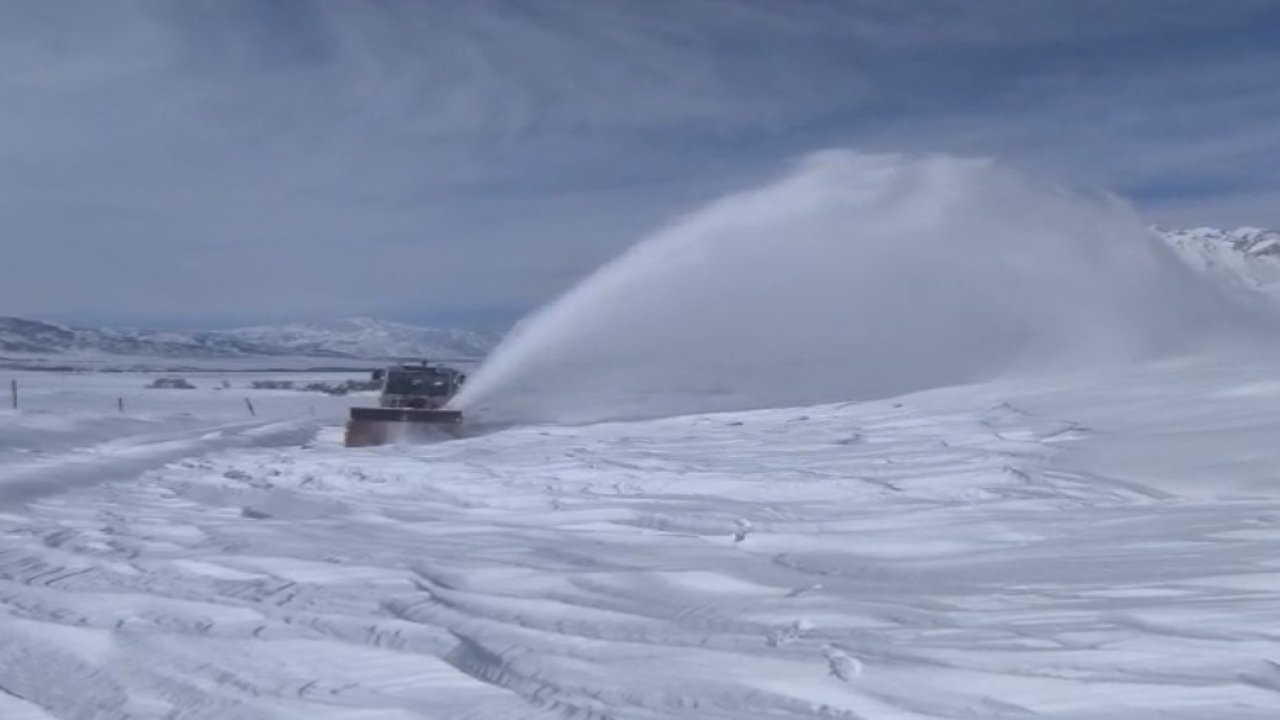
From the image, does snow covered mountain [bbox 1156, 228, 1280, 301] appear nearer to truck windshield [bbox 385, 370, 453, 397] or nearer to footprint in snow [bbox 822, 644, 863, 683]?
truck windshield [bbox 385, 370, 453, 397]

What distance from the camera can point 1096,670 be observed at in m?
4.68

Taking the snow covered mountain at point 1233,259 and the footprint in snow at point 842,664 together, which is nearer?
the footprint in snow at point 842,664

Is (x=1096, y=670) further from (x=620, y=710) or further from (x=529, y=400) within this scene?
(x=529, y=400)

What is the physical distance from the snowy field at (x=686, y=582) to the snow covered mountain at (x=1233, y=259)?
19.4m

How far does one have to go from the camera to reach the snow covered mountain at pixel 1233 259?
1241 inches

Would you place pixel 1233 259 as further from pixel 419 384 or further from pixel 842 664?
pixel 842 664

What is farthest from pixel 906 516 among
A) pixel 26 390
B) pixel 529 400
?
pixel 26 390

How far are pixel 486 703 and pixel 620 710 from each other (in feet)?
1.49

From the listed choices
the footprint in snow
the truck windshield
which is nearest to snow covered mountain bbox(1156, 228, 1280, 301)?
the truck windshield

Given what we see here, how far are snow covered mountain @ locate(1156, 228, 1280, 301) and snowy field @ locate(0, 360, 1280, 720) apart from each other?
19.4m

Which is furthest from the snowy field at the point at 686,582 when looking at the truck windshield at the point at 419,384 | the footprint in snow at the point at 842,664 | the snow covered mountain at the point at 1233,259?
the snow covered mountain at the point at 1233,259

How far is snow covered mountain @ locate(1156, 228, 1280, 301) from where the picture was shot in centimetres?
3152

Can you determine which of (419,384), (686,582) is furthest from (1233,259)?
(686,582)

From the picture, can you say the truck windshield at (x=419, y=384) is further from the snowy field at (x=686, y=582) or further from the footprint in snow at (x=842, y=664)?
the footprint in snow at (x=842, y=664)
